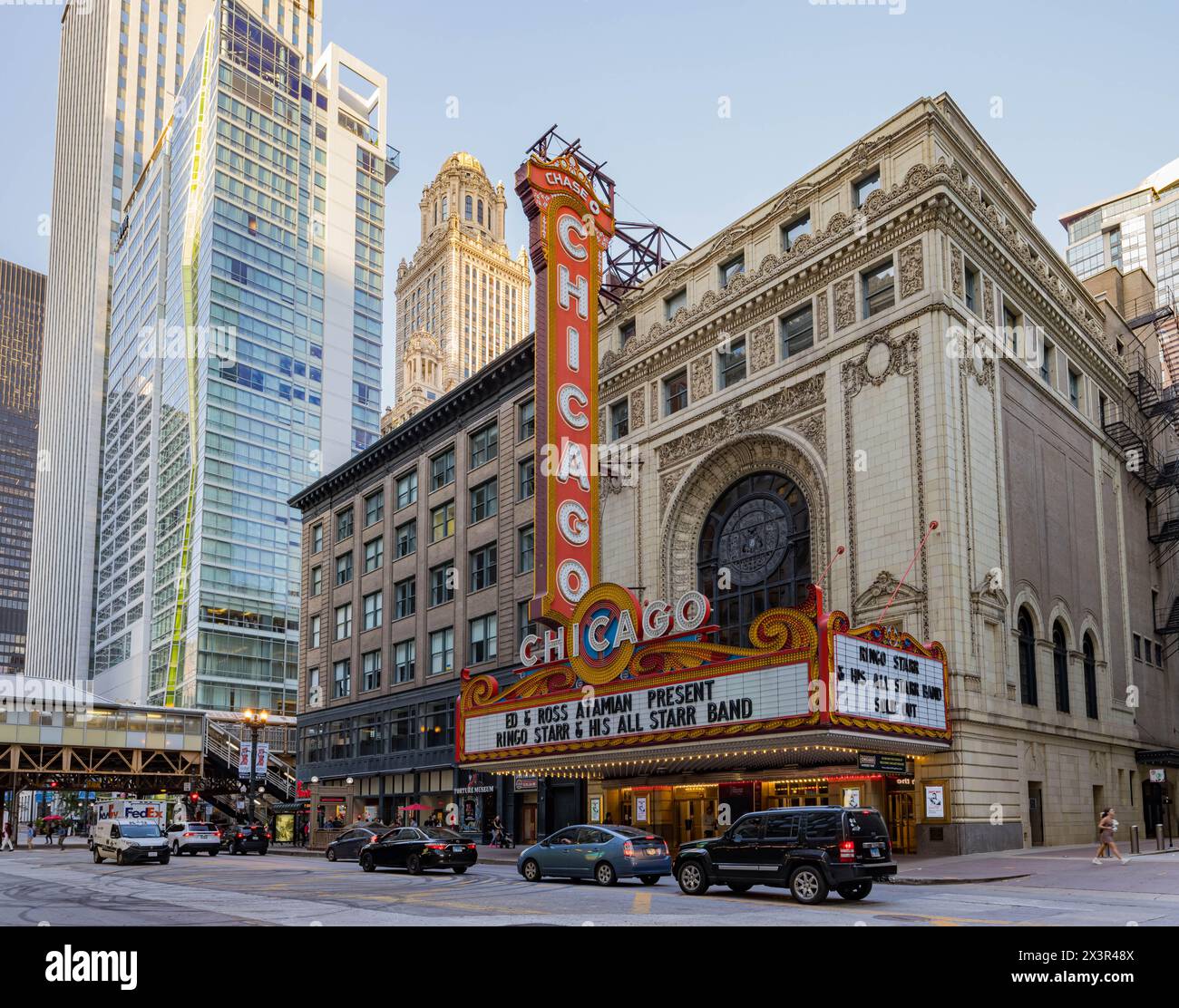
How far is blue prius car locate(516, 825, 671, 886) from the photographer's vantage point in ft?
80.7

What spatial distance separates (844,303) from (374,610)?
37.0 meters

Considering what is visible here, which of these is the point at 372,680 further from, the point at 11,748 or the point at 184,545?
the point at 184,545

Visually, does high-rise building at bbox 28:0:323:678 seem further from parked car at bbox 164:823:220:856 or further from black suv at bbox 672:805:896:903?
black suv at bbox 672:805:896:903

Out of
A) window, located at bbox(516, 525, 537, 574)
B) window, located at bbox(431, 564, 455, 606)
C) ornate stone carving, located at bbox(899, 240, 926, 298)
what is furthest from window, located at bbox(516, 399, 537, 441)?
ornate stone carving, located at bbox(899, 240, 926, 298)

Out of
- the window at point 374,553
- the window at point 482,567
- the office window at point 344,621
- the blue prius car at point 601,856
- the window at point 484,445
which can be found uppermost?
the window at point 484,445

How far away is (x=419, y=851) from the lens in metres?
31.2

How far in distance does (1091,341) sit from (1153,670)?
14.8 meters

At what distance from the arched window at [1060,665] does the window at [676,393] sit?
16108 mm

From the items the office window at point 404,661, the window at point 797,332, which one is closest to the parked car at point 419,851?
the window at point 797,332

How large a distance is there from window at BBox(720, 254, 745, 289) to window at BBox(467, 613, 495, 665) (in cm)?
1983

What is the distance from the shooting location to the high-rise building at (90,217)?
533 ft

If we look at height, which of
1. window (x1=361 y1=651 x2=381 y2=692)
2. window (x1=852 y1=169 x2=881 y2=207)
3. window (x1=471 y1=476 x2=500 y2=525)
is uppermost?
window (x1=852 y1=169 x2=881 y2=207)

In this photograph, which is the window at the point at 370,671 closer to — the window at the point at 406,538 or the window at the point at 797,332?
the window at the point at 406,538

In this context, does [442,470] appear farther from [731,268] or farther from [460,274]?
[460,274]
